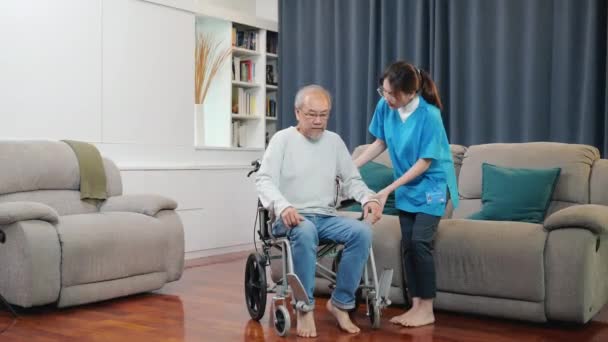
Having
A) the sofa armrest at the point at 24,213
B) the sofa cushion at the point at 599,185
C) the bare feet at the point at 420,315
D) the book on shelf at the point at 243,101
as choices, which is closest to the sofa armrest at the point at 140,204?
the sofa armrest at the point at 24,213

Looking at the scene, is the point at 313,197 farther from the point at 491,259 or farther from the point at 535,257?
the point at 535,257

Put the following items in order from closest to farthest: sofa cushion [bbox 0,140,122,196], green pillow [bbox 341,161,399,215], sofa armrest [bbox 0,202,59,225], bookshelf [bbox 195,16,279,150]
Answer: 1. sofa armrest [bbox 0,202,59,225]
2. sofa cushion [bbox 0,140,122,196]
3. green pillow [bbox 341,161,399,215]
4. bookshelf [bbox 195,16,279,150]

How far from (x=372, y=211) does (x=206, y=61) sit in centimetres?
312

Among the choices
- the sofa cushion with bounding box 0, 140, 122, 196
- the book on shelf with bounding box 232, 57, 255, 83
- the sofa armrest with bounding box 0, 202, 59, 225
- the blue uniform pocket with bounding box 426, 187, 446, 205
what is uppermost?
the book on shelf with bounding box 232, 57, 255, 83

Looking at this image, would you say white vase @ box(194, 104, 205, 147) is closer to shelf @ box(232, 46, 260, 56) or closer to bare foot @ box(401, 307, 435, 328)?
shelf @ box(232, 46, 260, 56)

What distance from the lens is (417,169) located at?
2.95m

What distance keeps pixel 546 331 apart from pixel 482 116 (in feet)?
6.98

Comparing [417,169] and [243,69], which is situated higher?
[243,69]

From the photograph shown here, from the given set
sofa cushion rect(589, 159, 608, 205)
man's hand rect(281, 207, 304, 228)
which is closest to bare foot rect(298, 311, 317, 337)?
man's hand rect(281, 207, 304, 228)

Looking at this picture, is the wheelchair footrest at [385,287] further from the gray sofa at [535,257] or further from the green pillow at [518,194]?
the green pillow at [518,194]

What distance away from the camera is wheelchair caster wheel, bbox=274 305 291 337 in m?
2.78

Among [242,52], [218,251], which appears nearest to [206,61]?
[242,52]

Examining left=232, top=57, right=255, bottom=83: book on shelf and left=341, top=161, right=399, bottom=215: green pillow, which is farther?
left=232, top=57, right=255, bottom=83: book on shelf

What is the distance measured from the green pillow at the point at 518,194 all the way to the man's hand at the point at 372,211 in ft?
3.11
